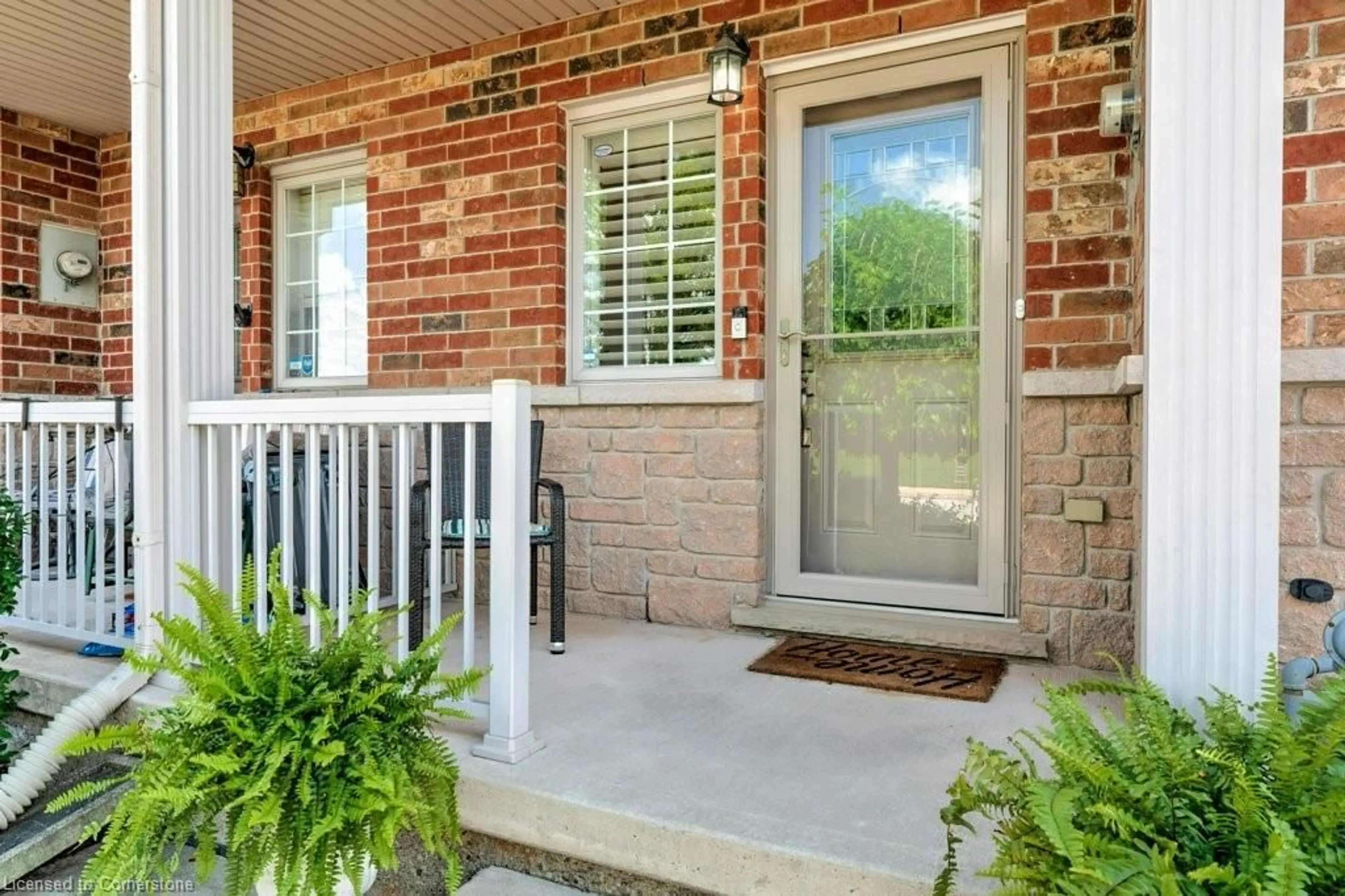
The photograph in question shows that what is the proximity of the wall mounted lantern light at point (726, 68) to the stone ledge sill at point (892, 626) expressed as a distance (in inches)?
73.8

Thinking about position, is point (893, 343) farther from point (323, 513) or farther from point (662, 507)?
point (323, 513)

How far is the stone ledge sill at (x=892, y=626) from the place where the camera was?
9.68 ft

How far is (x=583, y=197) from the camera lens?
380cm

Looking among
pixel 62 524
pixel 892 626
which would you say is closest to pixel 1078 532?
pixel 892 626

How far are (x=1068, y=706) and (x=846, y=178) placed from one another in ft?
7.90

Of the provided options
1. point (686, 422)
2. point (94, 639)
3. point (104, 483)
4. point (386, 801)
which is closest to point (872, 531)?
point (686, 422)

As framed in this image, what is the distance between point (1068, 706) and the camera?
1.41m

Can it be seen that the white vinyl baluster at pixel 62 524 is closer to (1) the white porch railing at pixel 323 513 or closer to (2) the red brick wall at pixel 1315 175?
(1) the white porch railing at pixel 323 513

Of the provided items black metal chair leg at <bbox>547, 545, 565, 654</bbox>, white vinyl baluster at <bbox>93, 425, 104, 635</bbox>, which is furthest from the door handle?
white vinyl baluster at <bbox>93, 425, 104, 635</bbox>

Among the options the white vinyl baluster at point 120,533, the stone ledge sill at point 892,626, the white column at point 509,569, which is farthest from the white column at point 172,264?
the stone ledge sill at point 892,626

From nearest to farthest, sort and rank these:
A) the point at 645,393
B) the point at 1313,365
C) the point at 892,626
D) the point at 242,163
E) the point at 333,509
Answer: the point at 1313,365 < the point at 333,509 < the point at 892,626 < the point at 645,393 < the point at 242,163

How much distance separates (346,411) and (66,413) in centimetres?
139

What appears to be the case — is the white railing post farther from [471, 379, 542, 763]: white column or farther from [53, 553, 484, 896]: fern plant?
[53, 553, 484, 896]: fern plant

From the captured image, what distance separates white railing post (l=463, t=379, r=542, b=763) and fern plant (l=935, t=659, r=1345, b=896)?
1.05 meters
